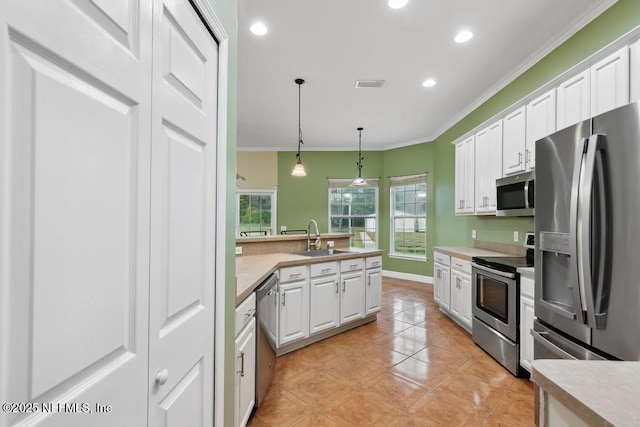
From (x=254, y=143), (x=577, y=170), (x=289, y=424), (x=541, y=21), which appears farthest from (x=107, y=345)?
(x=254, y=143)

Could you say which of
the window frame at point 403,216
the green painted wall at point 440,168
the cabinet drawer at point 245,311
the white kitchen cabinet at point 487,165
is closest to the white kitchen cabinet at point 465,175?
the white kitchen cabinet at point 487,165

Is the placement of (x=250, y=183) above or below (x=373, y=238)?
above

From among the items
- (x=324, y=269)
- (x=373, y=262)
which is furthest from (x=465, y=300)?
(x=324, y=269)

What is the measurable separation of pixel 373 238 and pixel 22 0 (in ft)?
21.1

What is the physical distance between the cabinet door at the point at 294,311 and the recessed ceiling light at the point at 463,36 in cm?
265

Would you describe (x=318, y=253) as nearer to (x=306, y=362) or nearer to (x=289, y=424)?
(x=306, y=362)

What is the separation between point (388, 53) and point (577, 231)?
2308 mm

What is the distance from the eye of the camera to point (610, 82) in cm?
195

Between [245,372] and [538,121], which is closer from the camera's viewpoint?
[245,372]

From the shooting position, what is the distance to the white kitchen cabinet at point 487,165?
327 cm

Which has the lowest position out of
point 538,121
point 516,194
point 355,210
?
point 355,210

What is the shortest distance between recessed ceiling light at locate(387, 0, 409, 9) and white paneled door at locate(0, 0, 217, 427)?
1893 mm

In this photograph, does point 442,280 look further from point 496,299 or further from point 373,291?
point 496,299

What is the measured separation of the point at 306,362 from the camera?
104 inches
